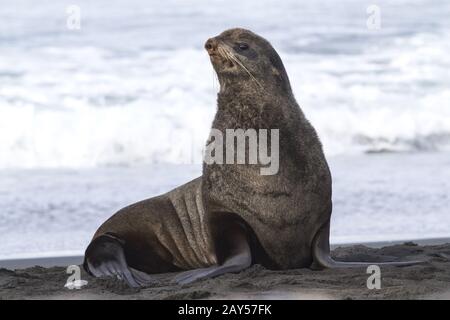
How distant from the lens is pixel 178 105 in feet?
52.5

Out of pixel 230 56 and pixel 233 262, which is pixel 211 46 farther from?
pixel 233 262

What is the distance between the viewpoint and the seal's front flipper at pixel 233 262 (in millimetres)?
5578

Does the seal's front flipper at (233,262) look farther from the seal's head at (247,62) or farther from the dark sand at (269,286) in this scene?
the seal's head at (247,62)

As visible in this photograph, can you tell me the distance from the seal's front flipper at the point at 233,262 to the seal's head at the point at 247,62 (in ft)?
2.69

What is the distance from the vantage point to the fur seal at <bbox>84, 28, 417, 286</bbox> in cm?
570

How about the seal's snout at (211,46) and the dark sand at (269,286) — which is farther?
the seal's snout at (211,46)

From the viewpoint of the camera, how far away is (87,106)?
15945mm

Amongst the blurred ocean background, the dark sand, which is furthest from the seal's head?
the blurred ocean background

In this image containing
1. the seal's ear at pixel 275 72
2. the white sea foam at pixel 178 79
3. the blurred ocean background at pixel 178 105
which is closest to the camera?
the seal's ear at pixel 275 72

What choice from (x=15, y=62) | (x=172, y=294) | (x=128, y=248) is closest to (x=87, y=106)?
(x=15, y=62)

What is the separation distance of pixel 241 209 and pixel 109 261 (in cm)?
82

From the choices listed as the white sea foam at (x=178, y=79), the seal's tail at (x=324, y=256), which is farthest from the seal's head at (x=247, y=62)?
the white sea foam at (x=178, y=79)

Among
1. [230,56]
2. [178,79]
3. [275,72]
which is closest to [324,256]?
[275,72]

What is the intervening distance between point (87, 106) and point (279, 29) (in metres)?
4.28
